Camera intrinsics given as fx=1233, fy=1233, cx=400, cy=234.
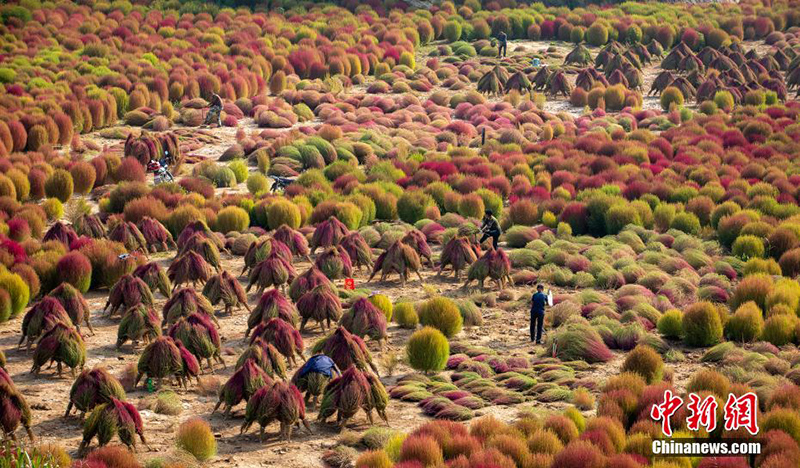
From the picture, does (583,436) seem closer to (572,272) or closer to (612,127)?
(572,272)

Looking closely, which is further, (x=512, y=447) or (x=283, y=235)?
(x=283, y=235)

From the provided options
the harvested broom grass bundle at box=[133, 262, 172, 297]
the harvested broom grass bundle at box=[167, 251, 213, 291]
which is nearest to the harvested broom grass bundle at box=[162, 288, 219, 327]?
the harvested broom grass bundle at box=[133, 262, 172, 297]

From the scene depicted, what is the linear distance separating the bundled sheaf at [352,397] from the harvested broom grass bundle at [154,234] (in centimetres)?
1117

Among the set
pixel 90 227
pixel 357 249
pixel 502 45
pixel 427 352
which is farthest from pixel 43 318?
pixel 502 45

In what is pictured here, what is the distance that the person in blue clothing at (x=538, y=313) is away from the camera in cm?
2223

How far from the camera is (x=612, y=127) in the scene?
144ft

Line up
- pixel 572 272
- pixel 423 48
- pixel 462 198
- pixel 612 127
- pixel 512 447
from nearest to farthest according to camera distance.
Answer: pixel 512 447 < pixel 572 272 < pixel 462 198 < pixel 612 127 < pixel 423 48

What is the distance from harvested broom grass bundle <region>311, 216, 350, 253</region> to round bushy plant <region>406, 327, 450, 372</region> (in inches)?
276

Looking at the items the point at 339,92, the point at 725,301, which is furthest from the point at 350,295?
the point at 339,92

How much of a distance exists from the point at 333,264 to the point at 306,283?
1.92 meters

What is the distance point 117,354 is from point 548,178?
16.9 meters

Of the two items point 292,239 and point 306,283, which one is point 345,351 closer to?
point 306,283

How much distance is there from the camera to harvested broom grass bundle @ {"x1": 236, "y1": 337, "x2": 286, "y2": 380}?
19.1 m

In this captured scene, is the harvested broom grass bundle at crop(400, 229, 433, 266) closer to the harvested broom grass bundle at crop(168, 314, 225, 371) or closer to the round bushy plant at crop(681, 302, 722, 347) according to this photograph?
the round bushy plant at crop(681, 302, 722, 347)
